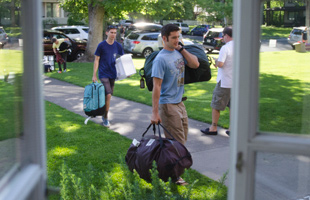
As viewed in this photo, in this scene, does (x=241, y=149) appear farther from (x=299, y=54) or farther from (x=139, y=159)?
(x=139, y=159)

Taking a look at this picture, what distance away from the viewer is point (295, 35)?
7.15 feet

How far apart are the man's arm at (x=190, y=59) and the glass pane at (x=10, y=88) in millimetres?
3922

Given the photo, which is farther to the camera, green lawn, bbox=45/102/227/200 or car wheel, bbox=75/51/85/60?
car wheel, bbox=75/51/85/60

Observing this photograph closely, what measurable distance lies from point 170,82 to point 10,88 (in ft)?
12.6

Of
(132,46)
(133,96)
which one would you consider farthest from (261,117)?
(132,46)

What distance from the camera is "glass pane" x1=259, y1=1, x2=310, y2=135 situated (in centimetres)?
195

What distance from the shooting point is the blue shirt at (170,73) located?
17.8ft

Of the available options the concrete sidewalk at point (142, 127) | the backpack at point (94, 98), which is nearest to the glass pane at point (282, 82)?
the concrete sidewalk at point (142, 127)

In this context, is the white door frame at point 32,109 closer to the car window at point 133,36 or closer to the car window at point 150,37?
the car window at point 150,37

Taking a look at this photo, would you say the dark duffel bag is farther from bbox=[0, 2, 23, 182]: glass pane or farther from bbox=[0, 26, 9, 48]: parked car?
bbox=[0, 26, 9, 48]: parked car

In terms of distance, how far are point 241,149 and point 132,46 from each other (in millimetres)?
24764

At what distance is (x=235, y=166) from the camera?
1.92 meters

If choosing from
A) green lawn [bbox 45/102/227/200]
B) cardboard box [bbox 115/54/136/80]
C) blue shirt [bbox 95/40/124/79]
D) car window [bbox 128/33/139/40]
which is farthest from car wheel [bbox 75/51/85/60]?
blue shirt [bbox 95/40/124/79]

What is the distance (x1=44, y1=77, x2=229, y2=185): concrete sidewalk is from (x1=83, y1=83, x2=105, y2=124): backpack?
632mm
